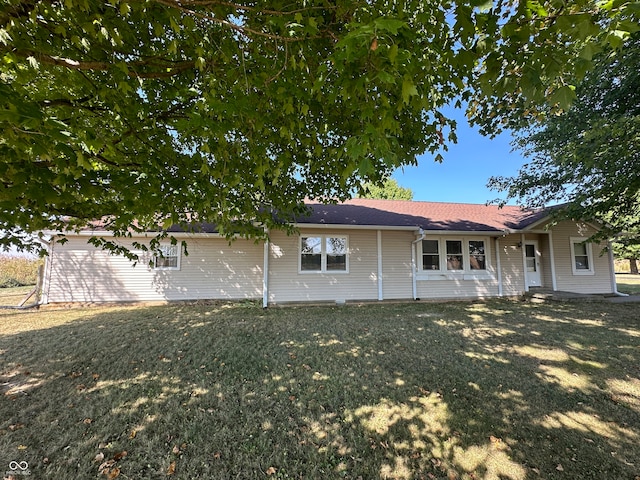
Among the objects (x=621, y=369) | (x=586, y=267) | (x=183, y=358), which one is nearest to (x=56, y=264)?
(x=183, y=358)

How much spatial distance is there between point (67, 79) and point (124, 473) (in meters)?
4.09

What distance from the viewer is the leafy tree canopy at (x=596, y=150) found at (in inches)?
260

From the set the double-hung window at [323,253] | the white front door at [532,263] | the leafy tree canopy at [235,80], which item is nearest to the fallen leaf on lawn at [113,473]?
the leafy tree canopy at [235,80]

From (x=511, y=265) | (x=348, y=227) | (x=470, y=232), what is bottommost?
(x=511, y=265)

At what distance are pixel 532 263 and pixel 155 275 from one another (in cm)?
1622

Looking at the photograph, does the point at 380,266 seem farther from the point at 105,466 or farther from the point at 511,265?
the point at 105,466

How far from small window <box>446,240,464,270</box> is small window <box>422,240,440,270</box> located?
499 mm

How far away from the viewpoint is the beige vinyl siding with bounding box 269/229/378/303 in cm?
1057

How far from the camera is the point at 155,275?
34.4ft

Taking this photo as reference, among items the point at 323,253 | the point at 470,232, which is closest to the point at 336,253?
the point at 323,253

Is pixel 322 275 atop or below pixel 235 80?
below

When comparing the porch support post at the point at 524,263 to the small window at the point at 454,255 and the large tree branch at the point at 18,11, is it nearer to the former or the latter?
the small window at the point at 454,255

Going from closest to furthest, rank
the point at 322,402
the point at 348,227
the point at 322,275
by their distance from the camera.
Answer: the point at 322,402 → the point at 348,227 → the point at 322,275

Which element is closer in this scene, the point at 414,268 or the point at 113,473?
the point at 113,473
